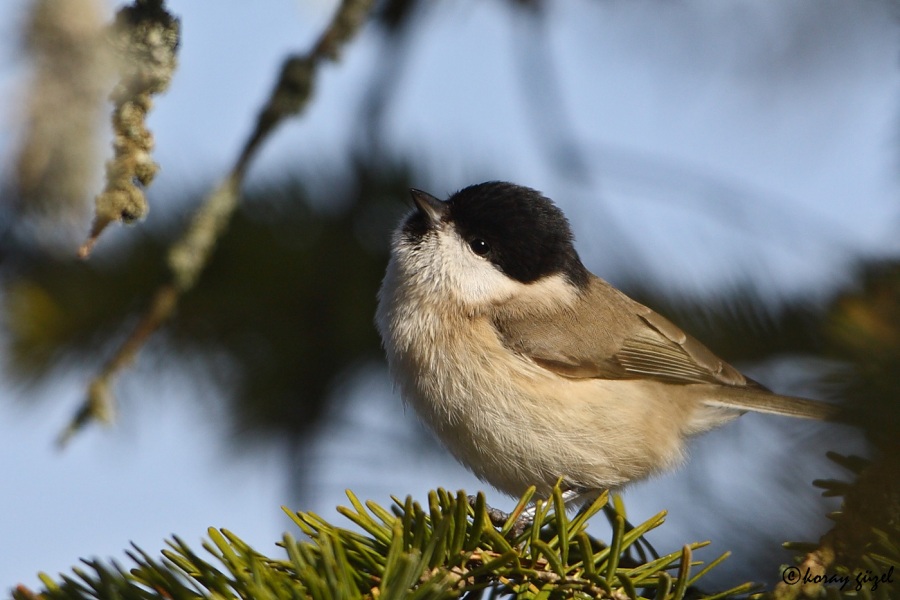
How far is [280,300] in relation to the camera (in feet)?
10.5

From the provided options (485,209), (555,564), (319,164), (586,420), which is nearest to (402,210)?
(319,164)

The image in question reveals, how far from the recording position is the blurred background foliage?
2975mm

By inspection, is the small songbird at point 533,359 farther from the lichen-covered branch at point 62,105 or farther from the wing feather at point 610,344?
the lichen-covered branch at point 62,105

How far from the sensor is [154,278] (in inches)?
123

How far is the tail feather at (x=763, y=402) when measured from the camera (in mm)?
2916

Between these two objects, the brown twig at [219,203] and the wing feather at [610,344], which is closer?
the brown twig at [219,203]

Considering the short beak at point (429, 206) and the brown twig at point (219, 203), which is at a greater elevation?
the short beak at point (429, 206)

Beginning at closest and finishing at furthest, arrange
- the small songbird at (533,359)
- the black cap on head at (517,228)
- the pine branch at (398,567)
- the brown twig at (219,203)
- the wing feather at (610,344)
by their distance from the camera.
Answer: the pine branch at (398,567) → the brown twig at (219,203) → the small songbird at (533,359) → the wing feather at (610,344) → the black cap on head at (517,228)

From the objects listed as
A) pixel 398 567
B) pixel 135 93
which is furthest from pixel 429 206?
pixel 398 567

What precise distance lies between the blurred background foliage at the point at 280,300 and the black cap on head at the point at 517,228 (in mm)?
278

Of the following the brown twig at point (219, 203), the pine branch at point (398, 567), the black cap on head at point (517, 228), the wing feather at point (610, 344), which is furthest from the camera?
the black cap on head at point (517, 228)

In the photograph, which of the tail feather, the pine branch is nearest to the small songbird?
the tail feather

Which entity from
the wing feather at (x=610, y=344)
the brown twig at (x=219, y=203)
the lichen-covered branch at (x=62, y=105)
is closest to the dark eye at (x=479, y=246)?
the wing feather at (x=610, y=344)

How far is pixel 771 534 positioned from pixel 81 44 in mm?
1773
